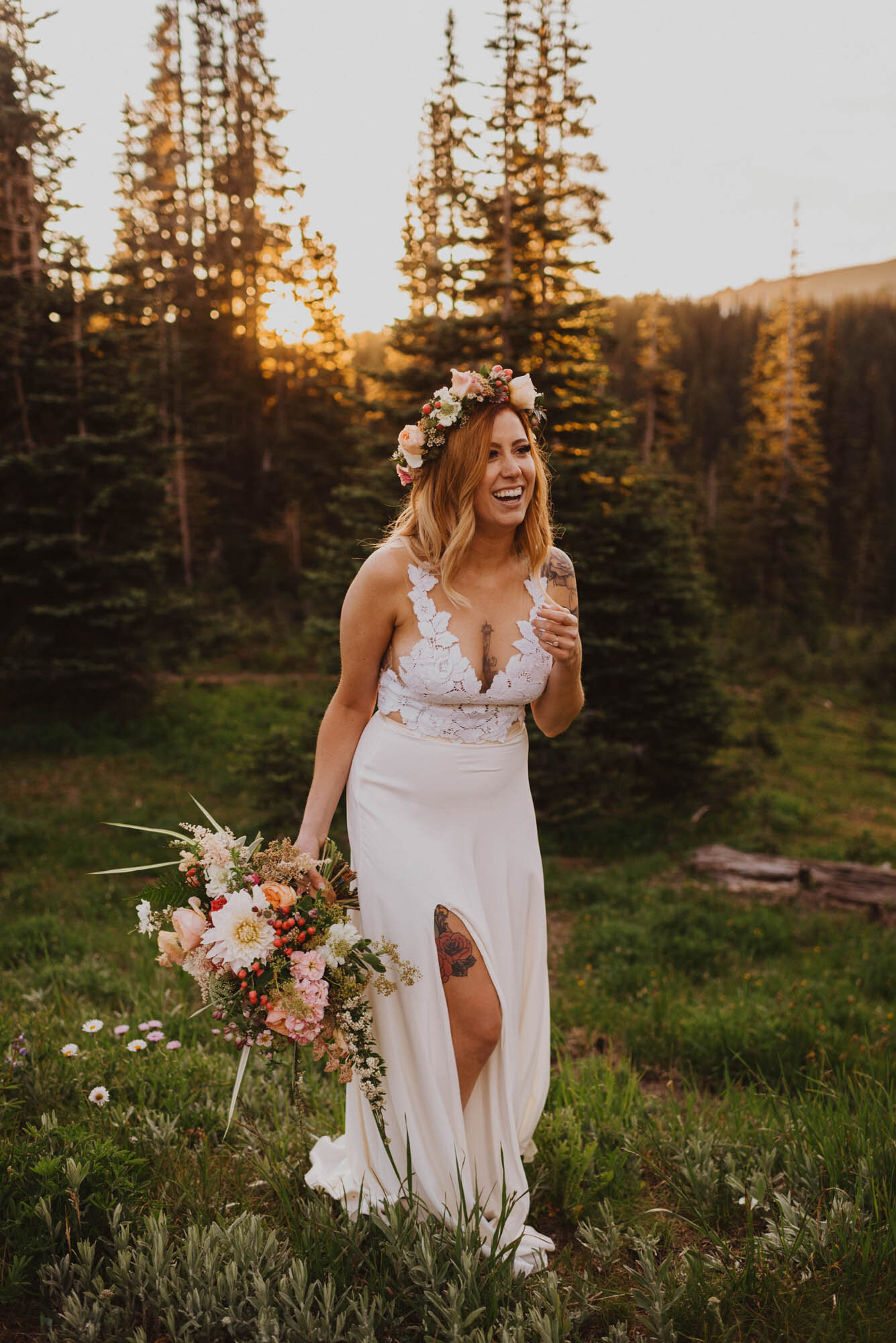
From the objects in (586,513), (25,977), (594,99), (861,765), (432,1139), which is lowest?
(861,765)

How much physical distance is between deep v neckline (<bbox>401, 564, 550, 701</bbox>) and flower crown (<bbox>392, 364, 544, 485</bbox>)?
39 centimetres

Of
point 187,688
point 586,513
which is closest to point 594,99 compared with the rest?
point 586,513

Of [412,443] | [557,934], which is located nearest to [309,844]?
[412,443]

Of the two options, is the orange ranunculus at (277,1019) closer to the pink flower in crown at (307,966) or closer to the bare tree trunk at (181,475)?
the pink flower in crown at (307,966)

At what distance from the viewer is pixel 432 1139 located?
2.77m

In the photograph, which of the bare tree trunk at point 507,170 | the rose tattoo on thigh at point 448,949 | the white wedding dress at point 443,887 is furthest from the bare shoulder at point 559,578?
the bare tree trunk at point 507,170

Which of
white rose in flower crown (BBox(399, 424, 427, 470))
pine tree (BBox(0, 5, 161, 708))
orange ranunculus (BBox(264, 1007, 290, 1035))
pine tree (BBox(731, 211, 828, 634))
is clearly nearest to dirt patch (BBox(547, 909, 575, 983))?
orange ranunculus (BBox(264, 1007, 290, 1035))

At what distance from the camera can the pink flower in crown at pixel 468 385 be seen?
2.89m

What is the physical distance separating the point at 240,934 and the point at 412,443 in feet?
5.46

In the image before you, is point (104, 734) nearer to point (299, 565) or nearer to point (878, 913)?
point (878, 913)

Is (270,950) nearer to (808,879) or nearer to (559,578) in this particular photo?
(559,578)

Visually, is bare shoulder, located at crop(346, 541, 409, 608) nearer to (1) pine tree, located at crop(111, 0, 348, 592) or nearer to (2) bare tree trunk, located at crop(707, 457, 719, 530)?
(1) pine tree, located at crop(111, 0, 348, 592)

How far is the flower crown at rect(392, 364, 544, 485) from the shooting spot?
2.90 m

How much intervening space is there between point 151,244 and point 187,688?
60.3 feet
